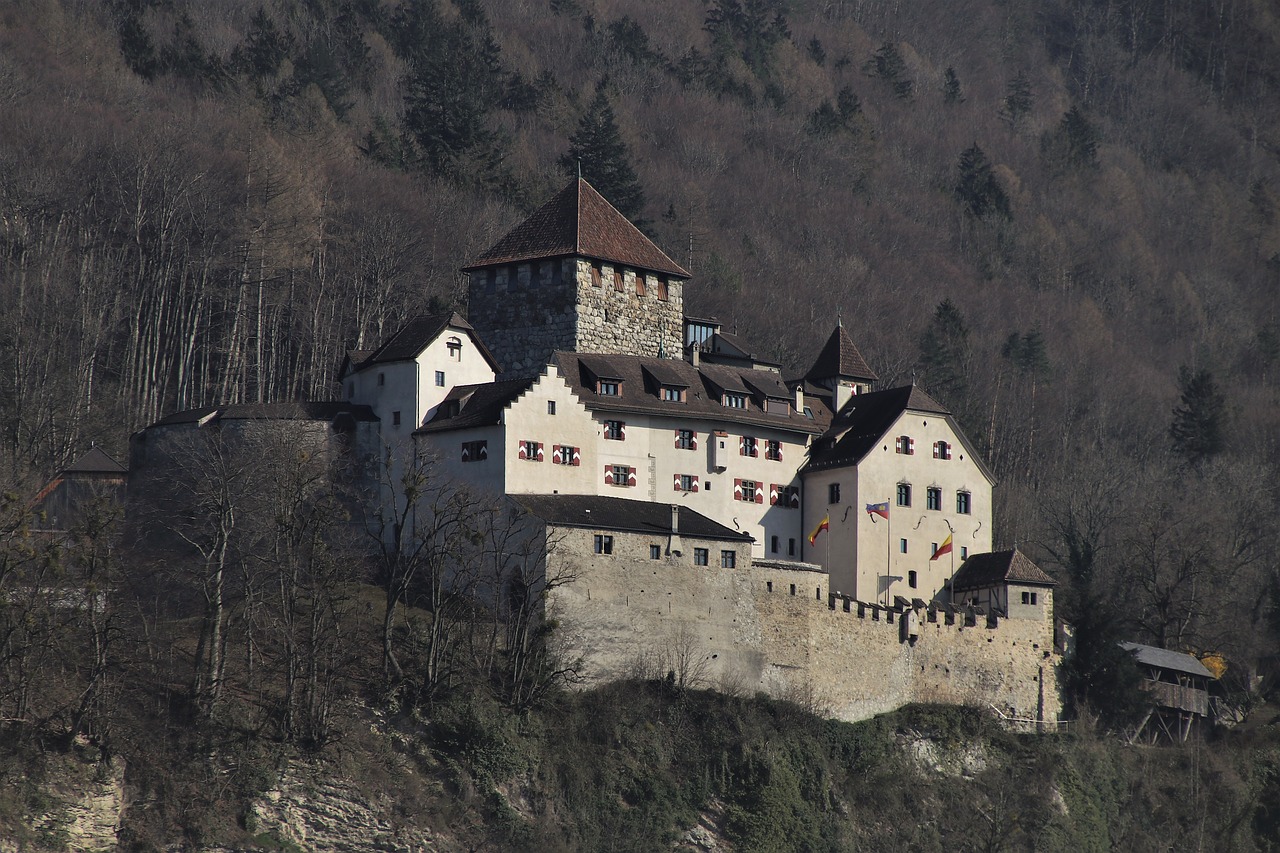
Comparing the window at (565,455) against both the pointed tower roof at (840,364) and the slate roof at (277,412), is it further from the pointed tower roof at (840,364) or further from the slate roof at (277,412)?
the pointed tower roof at (840,364)

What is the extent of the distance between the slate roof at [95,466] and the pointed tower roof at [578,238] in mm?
14089

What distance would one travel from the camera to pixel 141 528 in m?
61.9

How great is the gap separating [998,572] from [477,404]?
1748cm

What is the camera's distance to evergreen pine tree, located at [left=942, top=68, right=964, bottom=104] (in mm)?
157500

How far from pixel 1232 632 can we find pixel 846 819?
22.4 meters

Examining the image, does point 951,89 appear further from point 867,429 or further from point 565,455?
point 565,455

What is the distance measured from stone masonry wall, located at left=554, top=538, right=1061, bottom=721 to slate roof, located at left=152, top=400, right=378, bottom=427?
9.54m

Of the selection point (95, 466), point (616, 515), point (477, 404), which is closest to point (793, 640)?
point (616, 515)

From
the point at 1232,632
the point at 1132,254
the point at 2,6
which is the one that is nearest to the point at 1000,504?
the point at 1232,632

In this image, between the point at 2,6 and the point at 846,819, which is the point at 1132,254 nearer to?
the point at 2,6

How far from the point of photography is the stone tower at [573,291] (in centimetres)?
6869

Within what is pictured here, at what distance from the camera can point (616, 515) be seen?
6047cm

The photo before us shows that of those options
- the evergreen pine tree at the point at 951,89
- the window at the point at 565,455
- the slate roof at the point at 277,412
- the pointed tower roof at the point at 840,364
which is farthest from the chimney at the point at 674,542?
the evergreen pine tree at the point at 951,89

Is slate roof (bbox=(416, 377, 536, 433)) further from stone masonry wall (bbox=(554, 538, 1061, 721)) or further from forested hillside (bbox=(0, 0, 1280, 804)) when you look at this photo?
forested hillside (bbox=(0, 0, 1280, 804))
